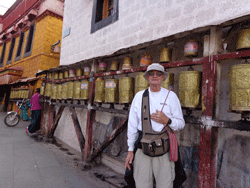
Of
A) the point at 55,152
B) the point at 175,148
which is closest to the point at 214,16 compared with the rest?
the point at 175,148

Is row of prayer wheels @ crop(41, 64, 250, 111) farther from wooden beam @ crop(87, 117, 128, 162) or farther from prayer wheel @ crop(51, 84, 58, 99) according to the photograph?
prayer wheel @ crop(51, 84, 58, 99)

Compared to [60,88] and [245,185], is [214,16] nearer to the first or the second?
→ [245,185]

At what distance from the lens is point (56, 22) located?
1109cm

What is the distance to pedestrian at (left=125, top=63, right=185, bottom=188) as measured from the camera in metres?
1.92

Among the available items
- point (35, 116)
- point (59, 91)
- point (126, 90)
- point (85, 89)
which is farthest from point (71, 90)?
point (35, 116)

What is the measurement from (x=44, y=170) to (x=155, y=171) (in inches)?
108

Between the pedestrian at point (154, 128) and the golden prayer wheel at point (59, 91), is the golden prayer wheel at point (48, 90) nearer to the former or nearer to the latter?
the golden prayer wheel at point (59, 91)

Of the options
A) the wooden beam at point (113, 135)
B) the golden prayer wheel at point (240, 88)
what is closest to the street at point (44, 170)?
the wooden beam at point (113, 135)

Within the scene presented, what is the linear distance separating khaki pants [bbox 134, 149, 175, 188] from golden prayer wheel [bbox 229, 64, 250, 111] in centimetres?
96

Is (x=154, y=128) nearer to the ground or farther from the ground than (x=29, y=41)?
nearer to the ground

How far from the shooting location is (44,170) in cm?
358

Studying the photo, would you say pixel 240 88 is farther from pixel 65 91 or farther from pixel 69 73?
pixel 69 73

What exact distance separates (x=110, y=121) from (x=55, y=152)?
6.52 ft

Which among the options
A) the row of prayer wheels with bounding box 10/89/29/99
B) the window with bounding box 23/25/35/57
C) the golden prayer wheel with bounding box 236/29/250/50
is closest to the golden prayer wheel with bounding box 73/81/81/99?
the golden prayer wheel with bounding box 236/29/250/50
